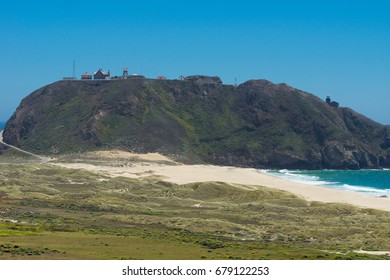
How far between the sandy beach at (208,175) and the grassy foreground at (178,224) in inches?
567

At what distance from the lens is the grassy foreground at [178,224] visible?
4950cm

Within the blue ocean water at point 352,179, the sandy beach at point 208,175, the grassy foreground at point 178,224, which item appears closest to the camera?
the grassy foreground at point 178,224

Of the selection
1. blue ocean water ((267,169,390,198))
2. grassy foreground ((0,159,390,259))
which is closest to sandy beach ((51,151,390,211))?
blue ocean water ((267,169,390,198))

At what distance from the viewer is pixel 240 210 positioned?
3211 inches

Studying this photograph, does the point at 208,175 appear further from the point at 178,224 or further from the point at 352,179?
the point at 178,224

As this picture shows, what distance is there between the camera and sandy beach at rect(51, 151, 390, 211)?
107 m

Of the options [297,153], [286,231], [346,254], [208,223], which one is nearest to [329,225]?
A: [286,231]

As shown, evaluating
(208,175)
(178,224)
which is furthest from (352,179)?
(178,224)

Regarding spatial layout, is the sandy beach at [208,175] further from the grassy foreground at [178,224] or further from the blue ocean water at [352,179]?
the grassy foreground at [178,224]

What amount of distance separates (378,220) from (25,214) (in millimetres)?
38627

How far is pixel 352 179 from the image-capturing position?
160750 millimetres

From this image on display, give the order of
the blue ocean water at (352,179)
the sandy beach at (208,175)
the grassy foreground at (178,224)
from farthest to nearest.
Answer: the blue ocean water at (352,179) → the sandy beach at (208,175) → the grassy foreground at (178,224)

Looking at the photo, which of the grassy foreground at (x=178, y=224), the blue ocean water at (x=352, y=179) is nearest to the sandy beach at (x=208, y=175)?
the blue ocean water at (x=352, y=179)

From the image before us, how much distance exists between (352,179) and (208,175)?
36725 millimetres
